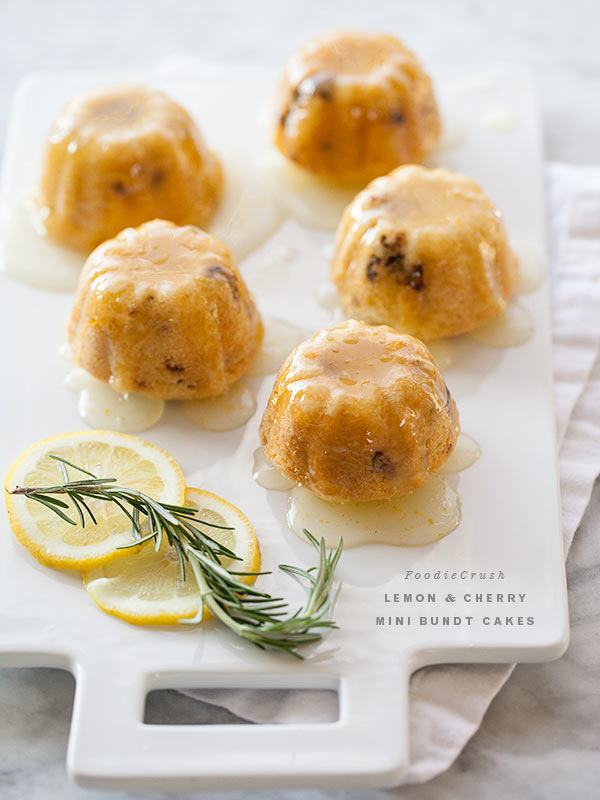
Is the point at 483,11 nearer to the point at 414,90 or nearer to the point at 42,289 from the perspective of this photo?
the point at 414,90

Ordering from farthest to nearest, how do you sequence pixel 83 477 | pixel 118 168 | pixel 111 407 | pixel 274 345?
pixel 118 168, pixel 274 345, pixel 111 407, pixel 83 477

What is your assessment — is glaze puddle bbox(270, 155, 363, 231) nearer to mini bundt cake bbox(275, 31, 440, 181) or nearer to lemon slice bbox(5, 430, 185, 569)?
mini bundt cake bbox(275, 31, 440, 181)

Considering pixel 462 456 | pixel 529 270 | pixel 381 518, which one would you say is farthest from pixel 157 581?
pixel 529 270

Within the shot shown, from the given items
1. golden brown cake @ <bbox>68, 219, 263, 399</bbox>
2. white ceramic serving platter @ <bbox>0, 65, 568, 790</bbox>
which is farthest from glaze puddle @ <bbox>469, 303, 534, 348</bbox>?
golden brown cake @ <bbox>68, 219, 263, 399</bbox>

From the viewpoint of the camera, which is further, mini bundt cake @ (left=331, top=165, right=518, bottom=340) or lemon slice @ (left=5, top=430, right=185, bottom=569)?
mini bundt cake @ (left=331, top=165, right=518, bottom=340)

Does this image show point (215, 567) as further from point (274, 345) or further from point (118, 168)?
point (118, 168)

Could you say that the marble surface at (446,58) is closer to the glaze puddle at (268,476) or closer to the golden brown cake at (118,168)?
the glaze puddle at (268,476)

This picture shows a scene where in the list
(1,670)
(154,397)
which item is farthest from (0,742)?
(154,397)
